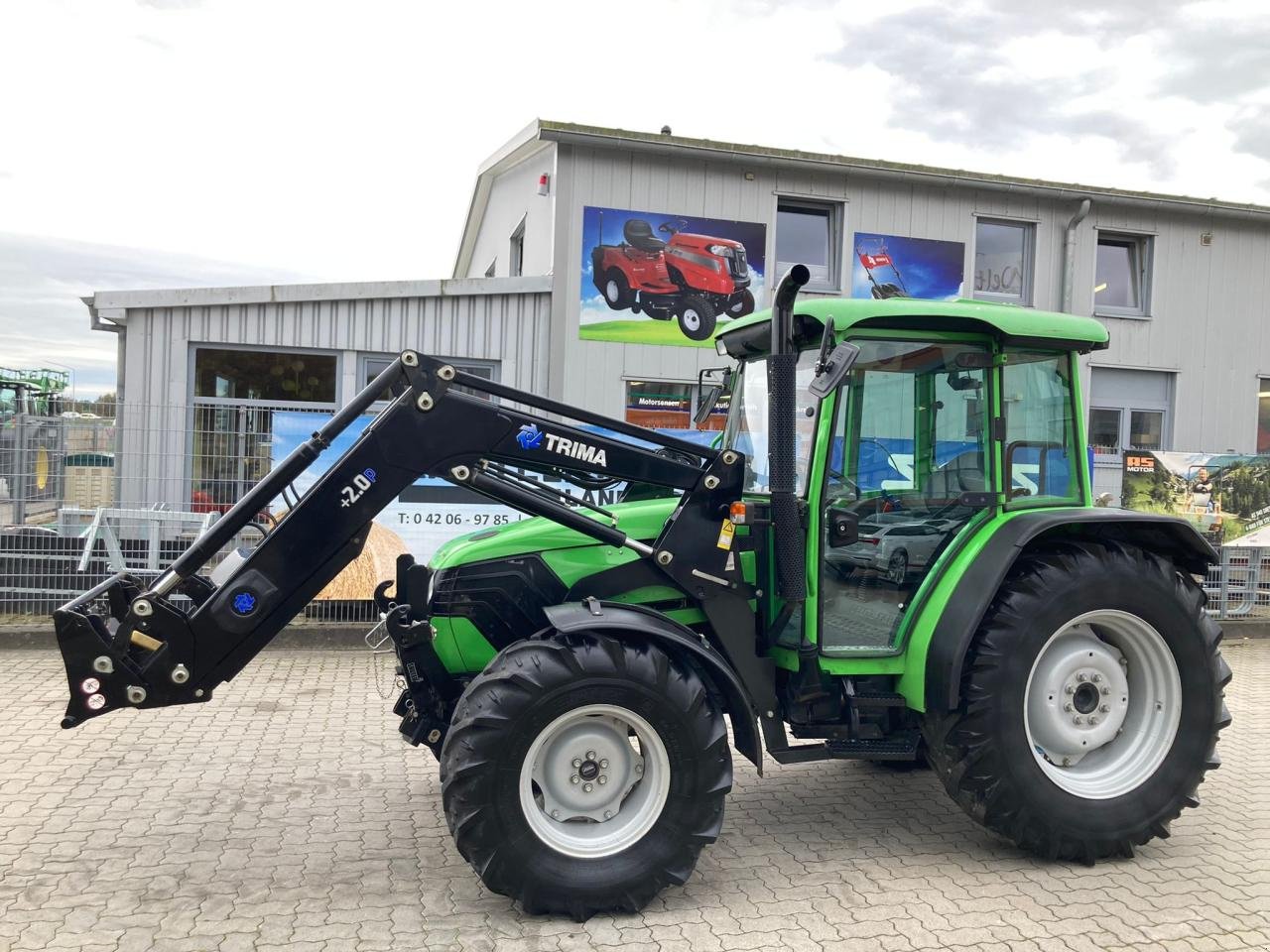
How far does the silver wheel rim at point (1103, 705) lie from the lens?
4.43m

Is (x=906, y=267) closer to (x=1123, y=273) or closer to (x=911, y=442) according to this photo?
(x=1123, y=273)

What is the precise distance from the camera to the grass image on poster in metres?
11.8

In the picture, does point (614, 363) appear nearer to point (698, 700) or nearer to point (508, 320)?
point (508, 320)

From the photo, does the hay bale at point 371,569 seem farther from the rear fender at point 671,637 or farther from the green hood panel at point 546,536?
the rear fender at point 671,637

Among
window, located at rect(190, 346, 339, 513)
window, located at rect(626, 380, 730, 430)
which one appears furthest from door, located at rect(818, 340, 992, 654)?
window, located at rect(626, 380, 730, 430)

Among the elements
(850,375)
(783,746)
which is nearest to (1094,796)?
(783,746)

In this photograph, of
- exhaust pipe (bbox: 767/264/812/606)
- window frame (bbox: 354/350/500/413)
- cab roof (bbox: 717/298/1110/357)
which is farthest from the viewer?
window frame (bbox: 354/350/500/413)

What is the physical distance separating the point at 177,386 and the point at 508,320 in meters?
3.61

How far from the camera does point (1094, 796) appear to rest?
172 inches

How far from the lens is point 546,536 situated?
14.1 feet

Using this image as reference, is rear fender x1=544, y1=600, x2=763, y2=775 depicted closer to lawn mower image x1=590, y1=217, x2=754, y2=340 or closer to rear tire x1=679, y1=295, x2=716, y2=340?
lawn mower image x1=590, y1=217, x2=754, y2=340

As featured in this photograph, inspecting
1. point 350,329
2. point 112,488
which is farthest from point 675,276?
point 112,488

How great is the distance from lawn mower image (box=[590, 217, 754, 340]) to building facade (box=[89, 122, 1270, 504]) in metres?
0.02

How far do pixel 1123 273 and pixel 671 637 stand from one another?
1266 centimetres
